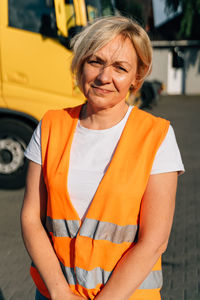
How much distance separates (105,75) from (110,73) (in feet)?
0.09

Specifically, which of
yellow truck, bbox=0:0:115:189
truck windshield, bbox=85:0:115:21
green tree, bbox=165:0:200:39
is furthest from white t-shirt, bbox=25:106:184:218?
green tree, bbox=165:0:200:39

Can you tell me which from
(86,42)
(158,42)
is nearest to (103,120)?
(86,42)

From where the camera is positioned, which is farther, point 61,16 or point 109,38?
point 61,16

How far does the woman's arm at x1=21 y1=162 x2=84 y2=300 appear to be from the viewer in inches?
60.2

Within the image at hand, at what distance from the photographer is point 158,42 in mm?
23031

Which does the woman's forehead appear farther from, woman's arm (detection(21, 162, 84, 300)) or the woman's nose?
woman's arm (detection(21, 162, 84, 300))

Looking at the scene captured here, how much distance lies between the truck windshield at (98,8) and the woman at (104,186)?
4.27 m

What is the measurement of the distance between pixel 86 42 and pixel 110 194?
615 millimetres

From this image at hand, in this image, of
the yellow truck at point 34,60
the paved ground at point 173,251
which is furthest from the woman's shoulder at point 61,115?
the yellow truck at point 34,60

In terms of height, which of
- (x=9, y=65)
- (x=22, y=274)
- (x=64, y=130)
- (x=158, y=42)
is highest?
(x=64, y=130)

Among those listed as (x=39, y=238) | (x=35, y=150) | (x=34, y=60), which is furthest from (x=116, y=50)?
(x=34, y=60)

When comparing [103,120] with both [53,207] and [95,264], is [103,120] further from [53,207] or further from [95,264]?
[95,264]

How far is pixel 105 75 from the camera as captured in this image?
157 centimetres

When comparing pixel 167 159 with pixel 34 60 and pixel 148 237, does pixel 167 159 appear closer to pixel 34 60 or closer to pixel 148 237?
pixel 148 237
